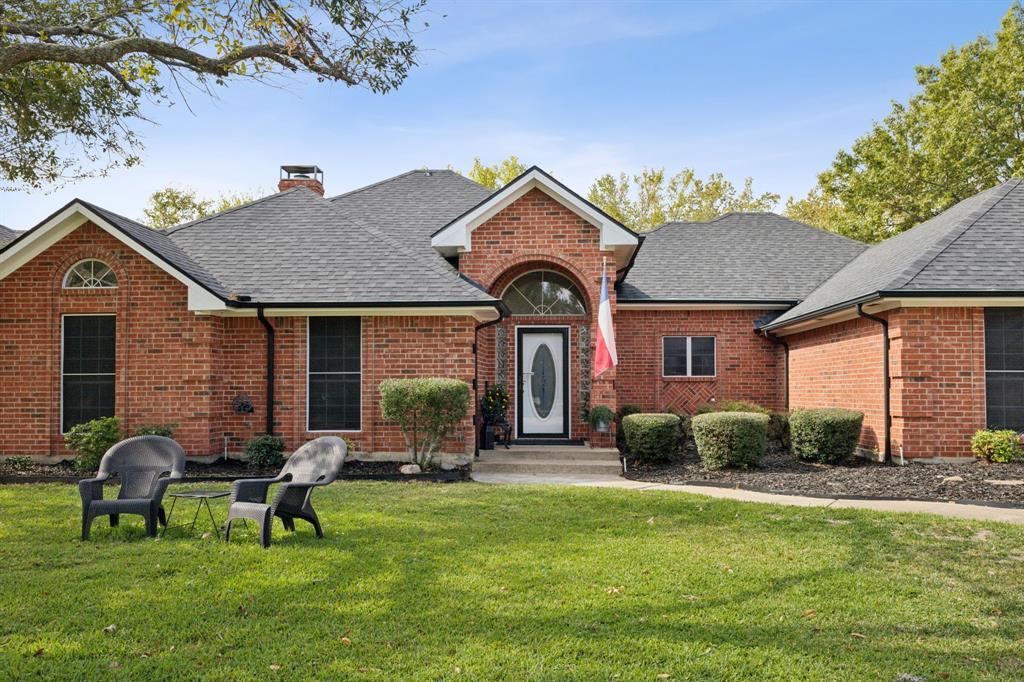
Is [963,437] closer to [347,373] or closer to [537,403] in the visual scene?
[537,403]

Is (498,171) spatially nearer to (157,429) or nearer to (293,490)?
(157,429)

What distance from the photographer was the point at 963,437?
12320mm

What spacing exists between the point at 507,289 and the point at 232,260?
5573 millimetres

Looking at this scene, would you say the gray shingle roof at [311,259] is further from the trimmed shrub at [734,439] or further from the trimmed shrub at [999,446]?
the trimmed shrub at [999,446]

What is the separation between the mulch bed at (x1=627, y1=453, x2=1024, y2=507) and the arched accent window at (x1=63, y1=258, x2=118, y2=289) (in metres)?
9.80

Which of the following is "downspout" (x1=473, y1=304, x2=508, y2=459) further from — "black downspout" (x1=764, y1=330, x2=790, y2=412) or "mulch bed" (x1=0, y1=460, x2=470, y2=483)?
"black downspout" (x1=764, y1=330, x2=790, y2=412)

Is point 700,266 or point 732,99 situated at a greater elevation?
point 732,99

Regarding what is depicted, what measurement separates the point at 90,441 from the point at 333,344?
4184mm

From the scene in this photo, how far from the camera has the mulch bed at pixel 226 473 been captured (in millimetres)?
11727

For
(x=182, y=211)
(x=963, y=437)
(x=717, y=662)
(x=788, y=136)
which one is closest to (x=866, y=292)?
(x=963, y=437)

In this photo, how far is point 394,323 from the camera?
13516mm

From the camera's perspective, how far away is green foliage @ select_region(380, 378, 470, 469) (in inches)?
483

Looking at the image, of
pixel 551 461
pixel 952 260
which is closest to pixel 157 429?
pixel 551 461

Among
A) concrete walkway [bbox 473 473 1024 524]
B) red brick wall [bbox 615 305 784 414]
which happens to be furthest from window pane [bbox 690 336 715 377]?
concrete walkway [bbox 473 473 1024 524]
